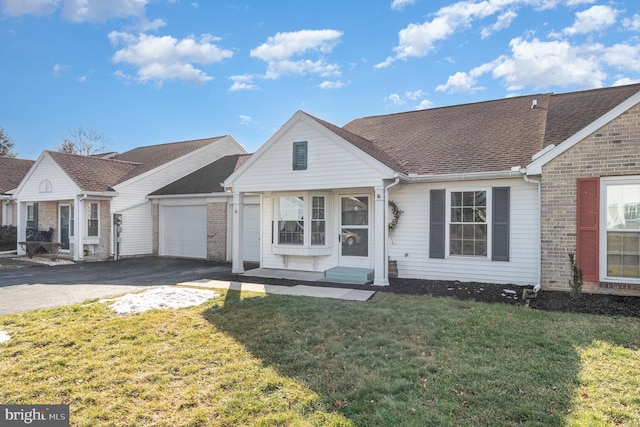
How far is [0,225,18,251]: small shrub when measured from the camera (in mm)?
18500

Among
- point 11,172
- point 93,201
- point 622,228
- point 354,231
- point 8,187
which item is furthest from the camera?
point 11,172

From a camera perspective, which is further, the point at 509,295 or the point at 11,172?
the point at 11,172

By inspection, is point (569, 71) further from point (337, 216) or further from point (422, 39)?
point (337, 216)

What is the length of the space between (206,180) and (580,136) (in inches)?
553

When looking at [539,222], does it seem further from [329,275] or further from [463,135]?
[329,275]

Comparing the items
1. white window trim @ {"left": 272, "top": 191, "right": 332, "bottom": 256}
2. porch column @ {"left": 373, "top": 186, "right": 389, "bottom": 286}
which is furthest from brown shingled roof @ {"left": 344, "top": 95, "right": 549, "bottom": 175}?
white window trim @ {"left": 272, "top": 191, "right": 332, "bottom": 256}

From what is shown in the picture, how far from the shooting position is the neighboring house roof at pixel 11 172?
66.3 ft

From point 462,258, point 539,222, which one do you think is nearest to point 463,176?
point 539,222

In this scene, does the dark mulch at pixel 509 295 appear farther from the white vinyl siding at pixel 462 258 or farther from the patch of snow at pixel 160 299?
the patch of snow at pixel 160 299

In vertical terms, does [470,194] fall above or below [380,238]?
above

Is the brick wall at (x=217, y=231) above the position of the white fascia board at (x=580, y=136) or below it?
below
